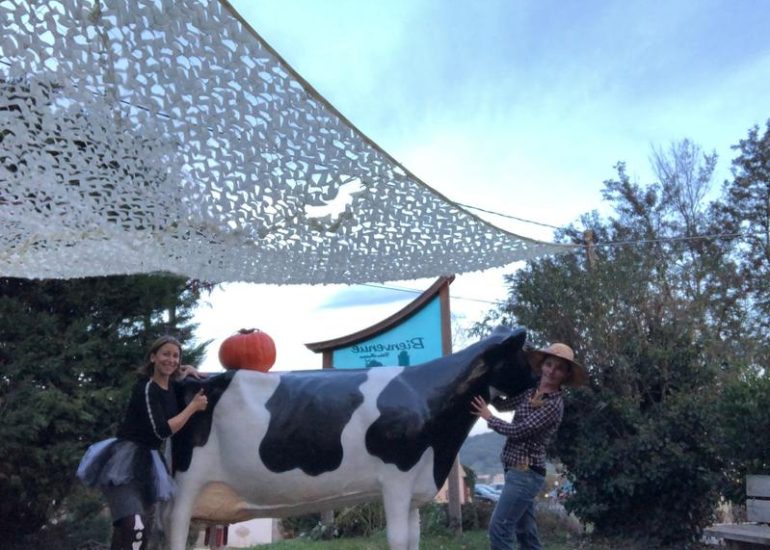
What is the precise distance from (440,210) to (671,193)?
20130 millimetres

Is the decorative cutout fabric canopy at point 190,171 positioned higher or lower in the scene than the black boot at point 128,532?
higher

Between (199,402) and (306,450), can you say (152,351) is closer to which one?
(199,402)

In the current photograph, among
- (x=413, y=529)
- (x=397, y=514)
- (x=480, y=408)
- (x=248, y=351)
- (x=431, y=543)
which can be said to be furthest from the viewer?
(x=431, y=543)

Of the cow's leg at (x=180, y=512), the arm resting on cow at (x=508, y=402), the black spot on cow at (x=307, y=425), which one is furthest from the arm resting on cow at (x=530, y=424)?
the cow's leg at (x=180, y=512)

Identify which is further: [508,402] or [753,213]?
[753,213]

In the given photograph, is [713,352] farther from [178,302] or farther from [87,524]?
[87,524]

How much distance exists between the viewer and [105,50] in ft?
8.73

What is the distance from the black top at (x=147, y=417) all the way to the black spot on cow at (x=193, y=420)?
0.13 m

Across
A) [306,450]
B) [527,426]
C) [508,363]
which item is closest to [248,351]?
[306,450]

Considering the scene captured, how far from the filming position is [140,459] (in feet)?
11.0

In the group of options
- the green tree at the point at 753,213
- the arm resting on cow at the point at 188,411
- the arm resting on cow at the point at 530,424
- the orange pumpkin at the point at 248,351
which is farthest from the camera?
the green tree at the point at 753,213

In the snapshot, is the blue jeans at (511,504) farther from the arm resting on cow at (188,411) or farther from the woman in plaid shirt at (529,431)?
the arm resting on cow at (188,411)

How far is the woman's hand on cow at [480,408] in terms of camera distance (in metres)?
3.78

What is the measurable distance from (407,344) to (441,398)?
209 inches
